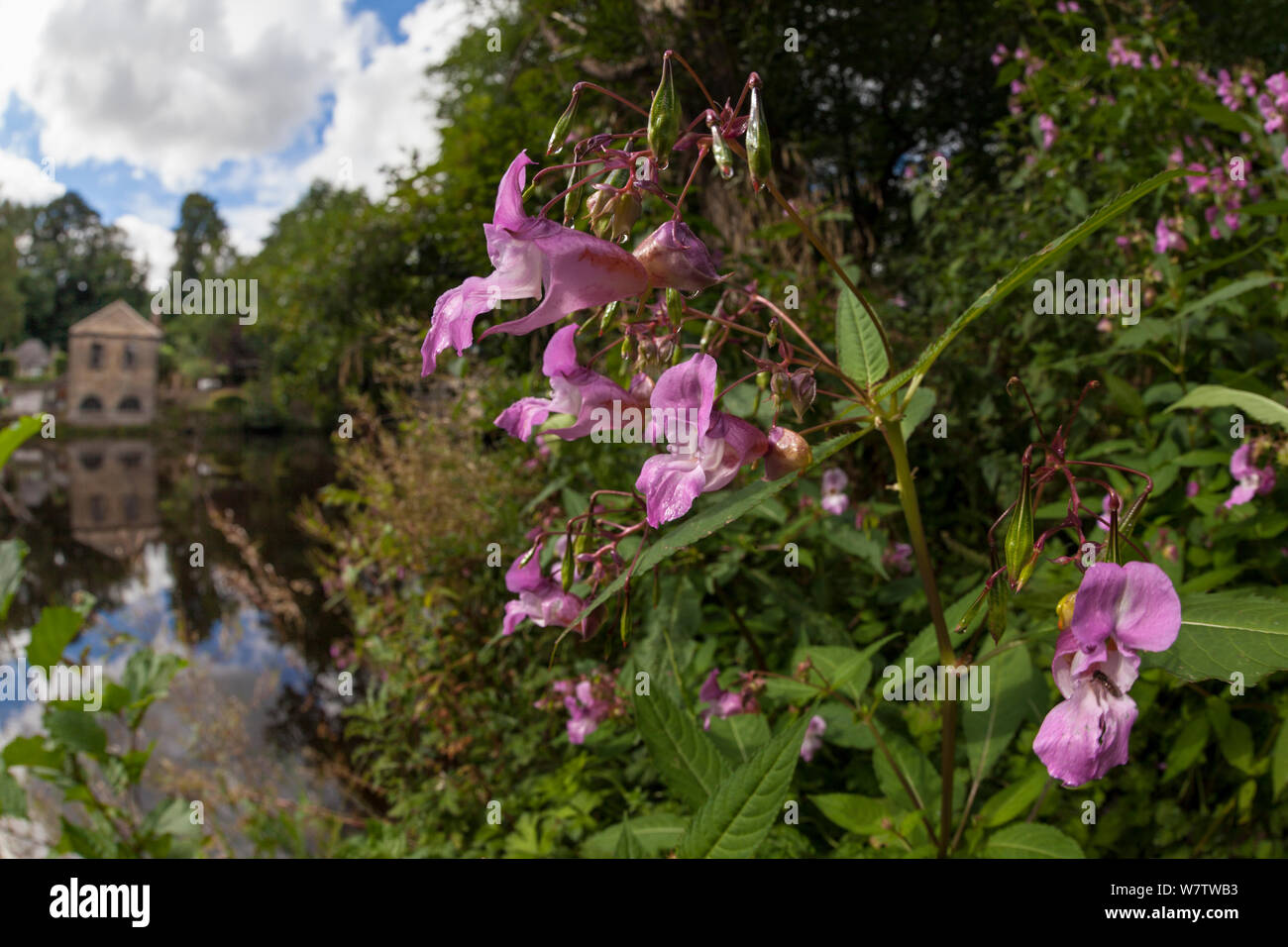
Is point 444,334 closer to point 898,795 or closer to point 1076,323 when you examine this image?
point 898,795

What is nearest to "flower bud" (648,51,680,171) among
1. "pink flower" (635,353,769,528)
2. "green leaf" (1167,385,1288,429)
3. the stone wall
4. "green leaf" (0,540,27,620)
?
"pink flower" (635,353,769,528)

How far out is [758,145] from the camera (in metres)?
0.63

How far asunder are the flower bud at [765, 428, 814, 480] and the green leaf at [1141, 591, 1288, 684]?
353 millimetres

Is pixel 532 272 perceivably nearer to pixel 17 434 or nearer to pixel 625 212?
pixel 625 212

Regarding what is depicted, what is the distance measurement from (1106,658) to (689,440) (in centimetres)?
36

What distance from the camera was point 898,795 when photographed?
47.9 inches

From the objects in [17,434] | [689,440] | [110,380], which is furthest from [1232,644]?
[110,380]

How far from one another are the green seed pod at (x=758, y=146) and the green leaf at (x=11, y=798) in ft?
7.18

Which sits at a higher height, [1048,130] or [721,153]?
[1048,130]

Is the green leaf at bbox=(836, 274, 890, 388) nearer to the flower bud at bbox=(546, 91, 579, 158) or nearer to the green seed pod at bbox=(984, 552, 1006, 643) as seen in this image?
the green seed pod at bbox=(984, 552, 1006, 643)

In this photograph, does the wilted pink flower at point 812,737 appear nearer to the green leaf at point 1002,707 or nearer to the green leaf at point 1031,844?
the green leaf at point 1002,707

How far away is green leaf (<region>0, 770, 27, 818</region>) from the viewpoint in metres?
1.72

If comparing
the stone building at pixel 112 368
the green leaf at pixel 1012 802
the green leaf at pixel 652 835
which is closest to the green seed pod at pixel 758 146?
the green leaf at pixel 1012 802
